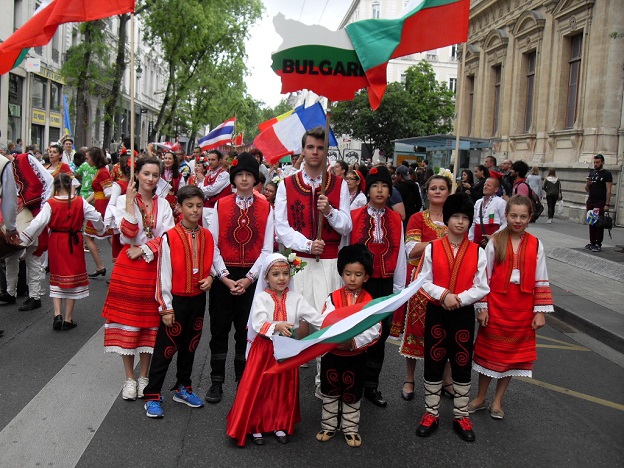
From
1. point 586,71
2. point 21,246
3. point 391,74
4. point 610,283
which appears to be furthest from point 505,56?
point 391,74

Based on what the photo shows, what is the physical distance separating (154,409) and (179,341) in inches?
20.7

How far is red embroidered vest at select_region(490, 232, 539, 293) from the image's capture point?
4828 mm

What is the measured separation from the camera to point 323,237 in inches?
206

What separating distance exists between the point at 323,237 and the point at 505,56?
84.3ft

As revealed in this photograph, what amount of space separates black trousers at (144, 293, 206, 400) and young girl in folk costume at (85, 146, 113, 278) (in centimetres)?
520

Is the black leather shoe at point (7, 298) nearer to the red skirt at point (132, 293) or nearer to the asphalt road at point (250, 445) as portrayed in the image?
the asphalt road at point (250, 445)

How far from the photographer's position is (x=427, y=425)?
4.62 meters

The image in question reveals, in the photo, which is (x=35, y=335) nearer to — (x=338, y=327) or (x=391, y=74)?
(x=338, y=327)

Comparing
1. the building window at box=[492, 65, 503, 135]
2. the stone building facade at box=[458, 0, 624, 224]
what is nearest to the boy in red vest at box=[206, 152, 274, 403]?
the stone building facade at box=[458, 0, 624, 224]

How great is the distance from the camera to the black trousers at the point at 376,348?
5.24m

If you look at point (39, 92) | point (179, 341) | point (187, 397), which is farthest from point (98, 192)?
point (39, 92)

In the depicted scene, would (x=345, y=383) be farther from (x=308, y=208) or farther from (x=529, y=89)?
(x=529, y=89)

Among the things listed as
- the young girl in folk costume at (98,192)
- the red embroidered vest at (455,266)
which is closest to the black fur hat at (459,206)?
the red embroidered vest at (455,266)

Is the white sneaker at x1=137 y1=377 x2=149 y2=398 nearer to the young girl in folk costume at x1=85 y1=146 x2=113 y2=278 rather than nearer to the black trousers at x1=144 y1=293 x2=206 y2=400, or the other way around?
the black trousers at x1=144 y1=293 x2=206 y2=400
